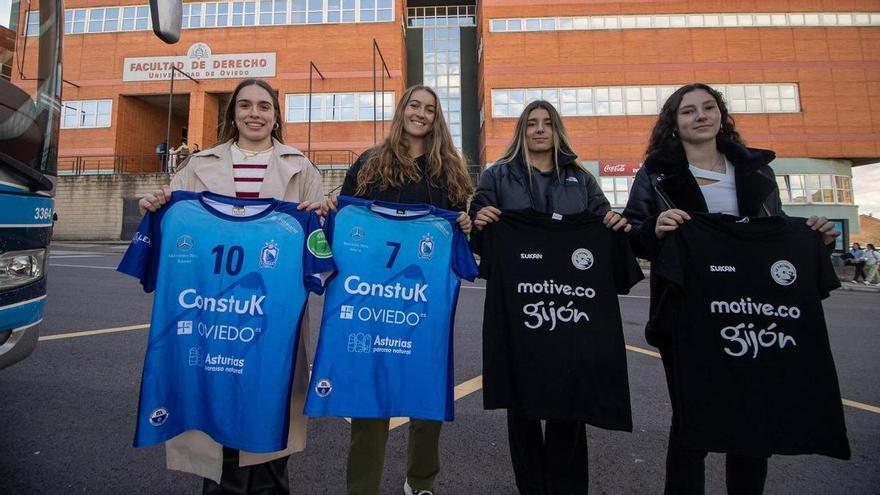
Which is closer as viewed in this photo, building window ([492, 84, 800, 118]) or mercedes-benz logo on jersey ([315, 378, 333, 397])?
mercedes-benz logo on jersey ([315, 378, 333, 397])

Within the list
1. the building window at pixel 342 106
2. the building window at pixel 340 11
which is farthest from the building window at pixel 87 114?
the building window at pixel 340 11

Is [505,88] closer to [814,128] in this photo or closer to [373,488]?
[814,128]

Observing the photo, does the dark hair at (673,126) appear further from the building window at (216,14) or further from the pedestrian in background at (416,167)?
the building window at (216,14)

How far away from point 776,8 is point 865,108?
8571mm

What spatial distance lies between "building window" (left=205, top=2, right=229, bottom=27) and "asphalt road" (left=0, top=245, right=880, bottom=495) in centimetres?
3173

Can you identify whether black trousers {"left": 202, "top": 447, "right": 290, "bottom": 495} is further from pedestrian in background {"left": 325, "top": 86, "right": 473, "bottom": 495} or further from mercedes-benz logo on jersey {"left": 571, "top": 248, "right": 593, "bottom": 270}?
mercedes-benz logo on jersey {"left": 571, "top": 248, "right": 593, "bottom": 270}

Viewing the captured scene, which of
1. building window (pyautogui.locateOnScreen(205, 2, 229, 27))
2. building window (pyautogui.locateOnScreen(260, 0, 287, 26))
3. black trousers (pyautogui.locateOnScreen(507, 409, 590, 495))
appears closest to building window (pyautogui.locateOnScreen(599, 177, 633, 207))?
building window (pyautogui.locateOnScreen(260, 0, 287, 26))

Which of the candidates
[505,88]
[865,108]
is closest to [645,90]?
[505,88]

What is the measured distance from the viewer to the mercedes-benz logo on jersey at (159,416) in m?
1.95

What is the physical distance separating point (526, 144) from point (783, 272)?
149cm

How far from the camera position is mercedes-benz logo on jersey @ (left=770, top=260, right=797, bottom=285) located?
2062mm

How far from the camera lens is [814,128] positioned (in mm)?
26734

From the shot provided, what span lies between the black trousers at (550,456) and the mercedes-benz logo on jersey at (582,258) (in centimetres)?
83

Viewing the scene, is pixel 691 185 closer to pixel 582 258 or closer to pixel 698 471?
pixel 582 258
